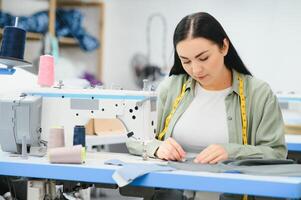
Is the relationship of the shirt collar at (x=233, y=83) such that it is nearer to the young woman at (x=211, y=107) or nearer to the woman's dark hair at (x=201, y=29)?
the young woman at (x=211, y=107)

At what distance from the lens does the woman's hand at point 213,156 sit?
166 cm

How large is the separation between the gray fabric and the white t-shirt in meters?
0.28

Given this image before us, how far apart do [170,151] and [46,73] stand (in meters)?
0.66

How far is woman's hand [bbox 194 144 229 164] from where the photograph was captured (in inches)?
65.3

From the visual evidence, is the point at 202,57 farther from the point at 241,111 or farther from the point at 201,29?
the point at 241,111

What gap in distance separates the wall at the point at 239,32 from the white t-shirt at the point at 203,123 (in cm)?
267

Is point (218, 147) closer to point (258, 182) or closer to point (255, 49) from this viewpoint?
point (258, 182)

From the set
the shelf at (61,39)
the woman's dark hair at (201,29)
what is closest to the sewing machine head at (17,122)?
the woman's dark hair at (201,29)

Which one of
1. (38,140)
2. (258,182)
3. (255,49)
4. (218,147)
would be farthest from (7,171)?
(255,49)

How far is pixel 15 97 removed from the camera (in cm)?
189

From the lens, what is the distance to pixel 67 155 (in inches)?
65.8

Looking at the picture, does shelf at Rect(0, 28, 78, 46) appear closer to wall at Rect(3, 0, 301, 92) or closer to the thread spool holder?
wall at Rect(3, 0, 301, 92)

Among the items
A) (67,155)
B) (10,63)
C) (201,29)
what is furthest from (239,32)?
(67,155)

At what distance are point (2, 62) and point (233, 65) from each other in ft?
2.93
